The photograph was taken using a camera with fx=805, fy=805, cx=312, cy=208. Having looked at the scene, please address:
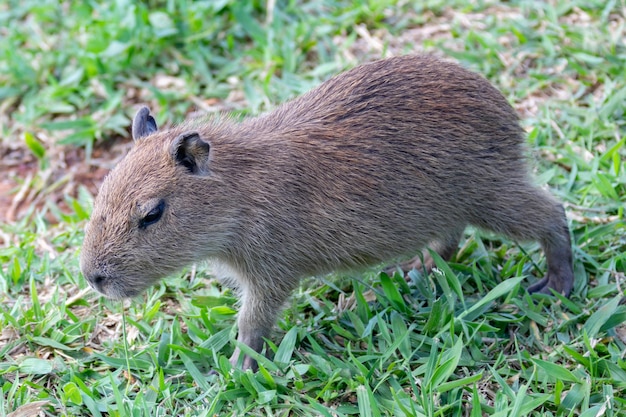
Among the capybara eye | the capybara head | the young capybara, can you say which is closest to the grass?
the young capybara

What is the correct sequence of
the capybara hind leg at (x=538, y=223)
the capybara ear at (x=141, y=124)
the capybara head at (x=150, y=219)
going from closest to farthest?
the capybara head at (x=150, y=219) → the capybara ear at (x=141, y=124) → the capybara hind leg at (x=538, y=223)

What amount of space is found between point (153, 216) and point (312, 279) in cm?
119

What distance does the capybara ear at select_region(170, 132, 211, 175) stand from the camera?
3670 mm

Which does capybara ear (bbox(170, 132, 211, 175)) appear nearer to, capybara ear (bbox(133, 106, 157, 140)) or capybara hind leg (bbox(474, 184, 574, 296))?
capybara ear (bbox(133, 106, 157, 140))

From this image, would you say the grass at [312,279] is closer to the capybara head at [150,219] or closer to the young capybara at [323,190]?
the young capybara at [323,190]

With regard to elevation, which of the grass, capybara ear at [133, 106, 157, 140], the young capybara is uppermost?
capybara ear at [133, 106, 157, 140]

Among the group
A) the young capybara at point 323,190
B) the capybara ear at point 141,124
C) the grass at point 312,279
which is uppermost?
the capybara ear at point 141,124

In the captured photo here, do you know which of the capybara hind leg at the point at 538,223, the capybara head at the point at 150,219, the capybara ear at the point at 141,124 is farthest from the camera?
the capybara hind leg at the point at 538,223

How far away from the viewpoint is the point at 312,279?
454 centimetres

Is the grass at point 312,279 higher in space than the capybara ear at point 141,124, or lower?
lower

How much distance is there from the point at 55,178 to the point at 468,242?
3.10m

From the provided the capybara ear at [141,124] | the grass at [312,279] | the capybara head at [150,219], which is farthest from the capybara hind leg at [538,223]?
the capybara ear at [141,124]

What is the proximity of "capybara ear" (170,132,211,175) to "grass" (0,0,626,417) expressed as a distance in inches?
32.7

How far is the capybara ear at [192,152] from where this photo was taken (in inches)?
144
